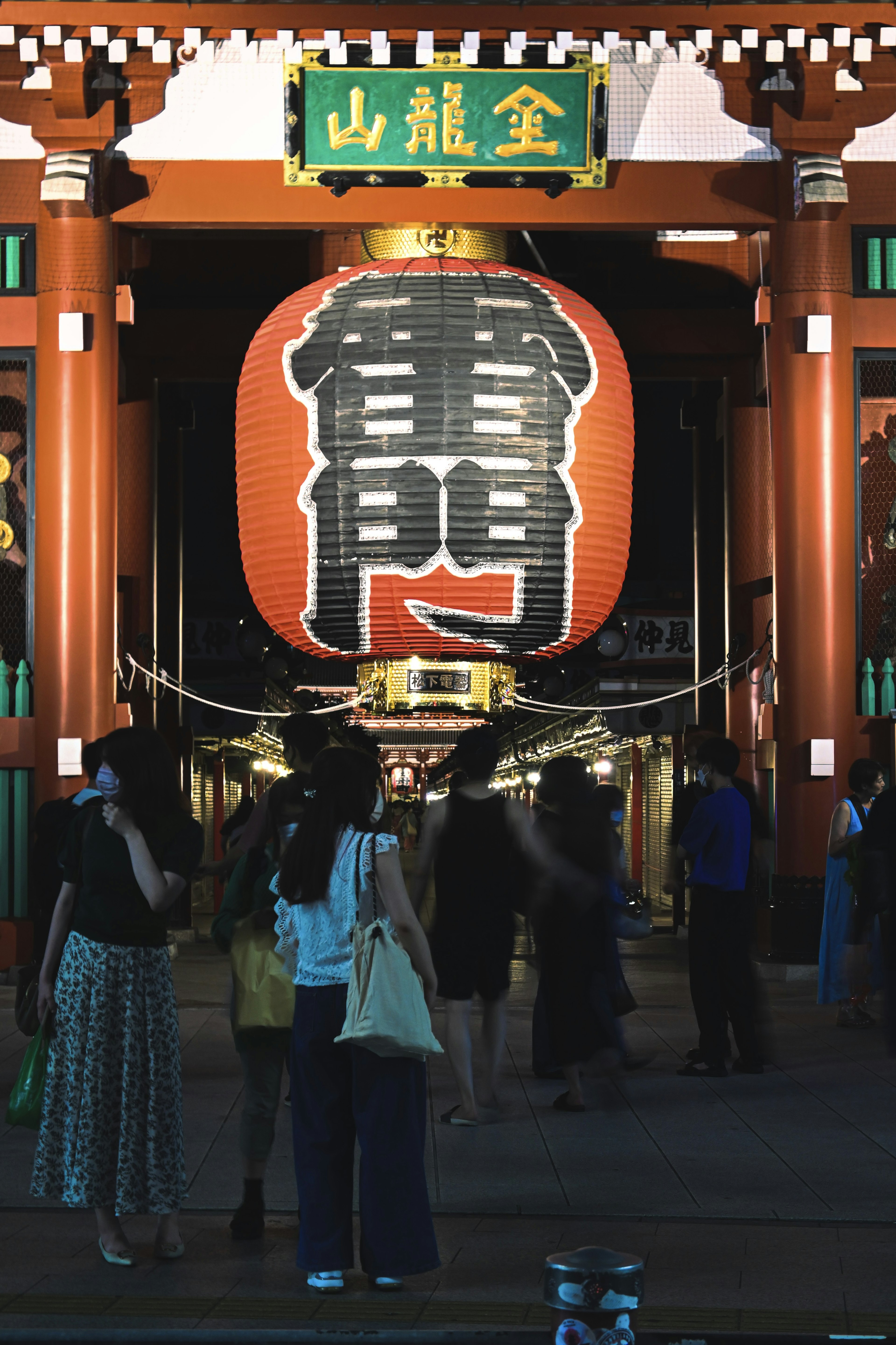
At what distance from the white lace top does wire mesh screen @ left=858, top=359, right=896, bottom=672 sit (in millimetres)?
9009

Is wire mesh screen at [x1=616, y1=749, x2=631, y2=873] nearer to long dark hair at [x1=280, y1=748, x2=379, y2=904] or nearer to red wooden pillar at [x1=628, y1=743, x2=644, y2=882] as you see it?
red wooden pillar at [x1=628, y1=743, x2=644, y2=882]

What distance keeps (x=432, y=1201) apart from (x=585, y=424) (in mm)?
5708

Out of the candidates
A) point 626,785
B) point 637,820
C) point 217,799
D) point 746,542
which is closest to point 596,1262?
point 746,542

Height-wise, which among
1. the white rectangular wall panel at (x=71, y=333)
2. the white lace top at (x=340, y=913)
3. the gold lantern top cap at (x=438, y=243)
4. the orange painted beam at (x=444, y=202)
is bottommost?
the white lace top at (x=340, y=913)

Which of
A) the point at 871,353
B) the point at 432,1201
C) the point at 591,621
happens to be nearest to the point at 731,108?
the point at 871,353

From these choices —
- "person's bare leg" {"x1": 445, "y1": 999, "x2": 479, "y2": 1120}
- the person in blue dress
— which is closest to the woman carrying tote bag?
"person's bare leg" {"x1": 445, "y1": 999, "x2": 479, "y2": 1120}

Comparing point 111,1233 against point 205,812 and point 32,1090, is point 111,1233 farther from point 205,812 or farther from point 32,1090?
point 205,812

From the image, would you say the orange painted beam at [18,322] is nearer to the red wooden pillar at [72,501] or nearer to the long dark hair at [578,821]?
the red wooden pillar at [72,501]

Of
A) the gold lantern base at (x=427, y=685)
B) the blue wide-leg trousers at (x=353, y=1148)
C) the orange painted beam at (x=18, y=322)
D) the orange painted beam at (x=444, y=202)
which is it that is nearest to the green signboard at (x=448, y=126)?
the orange painted beam at (x=444, y=202)

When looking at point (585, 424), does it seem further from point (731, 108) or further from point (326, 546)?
point (731, 108)

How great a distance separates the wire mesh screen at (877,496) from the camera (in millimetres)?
13383

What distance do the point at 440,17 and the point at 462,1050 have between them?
26.7 feet

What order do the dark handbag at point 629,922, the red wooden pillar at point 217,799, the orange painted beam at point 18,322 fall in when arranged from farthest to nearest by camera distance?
the red wooden pillar at point 217,799 → the orange painted beam at point 18,322 → the dark handbag at point 629,922

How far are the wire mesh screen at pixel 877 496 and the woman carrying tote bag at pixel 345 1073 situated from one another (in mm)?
9025
